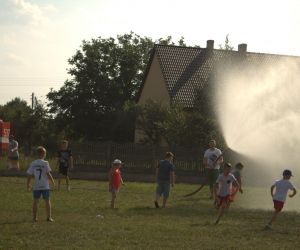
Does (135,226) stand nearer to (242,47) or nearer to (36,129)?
(36,129)

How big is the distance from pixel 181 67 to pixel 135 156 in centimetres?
1709

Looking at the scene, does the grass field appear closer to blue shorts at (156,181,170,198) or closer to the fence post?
blue shorts at (156,181,170,198)

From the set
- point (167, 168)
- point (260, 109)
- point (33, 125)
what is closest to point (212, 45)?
point (33, 125)

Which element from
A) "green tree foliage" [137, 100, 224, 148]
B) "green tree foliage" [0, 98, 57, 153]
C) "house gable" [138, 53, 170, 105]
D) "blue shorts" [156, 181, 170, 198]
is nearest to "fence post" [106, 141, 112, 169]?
"green tree foliage" [137, 100, 224, 148]

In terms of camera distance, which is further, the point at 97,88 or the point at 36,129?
the point at 97,88

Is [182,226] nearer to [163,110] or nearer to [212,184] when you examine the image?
[212,184]

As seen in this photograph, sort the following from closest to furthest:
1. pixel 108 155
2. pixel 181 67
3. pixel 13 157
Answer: pixel 13 157
pixel 108 155
pixel 181 67

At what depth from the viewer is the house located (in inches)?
1711

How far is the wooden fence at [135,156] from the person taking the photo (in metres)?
29.4

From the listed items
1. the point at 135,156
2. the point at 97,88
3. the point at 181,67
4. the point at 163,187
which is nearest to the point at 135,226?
the point at 163,187

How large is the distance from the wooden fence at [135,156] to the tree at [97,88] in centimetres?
2075

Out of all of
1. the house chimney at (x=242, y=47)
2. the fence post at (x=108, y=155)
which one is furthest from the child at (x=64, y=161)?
the house chimney at (x=242, y=47)

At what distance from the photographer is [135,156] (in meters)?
29.8

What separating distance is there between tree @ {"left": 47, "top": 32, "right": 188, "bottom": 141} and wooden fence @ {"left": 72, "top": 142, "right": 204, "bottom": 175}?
20.8m
